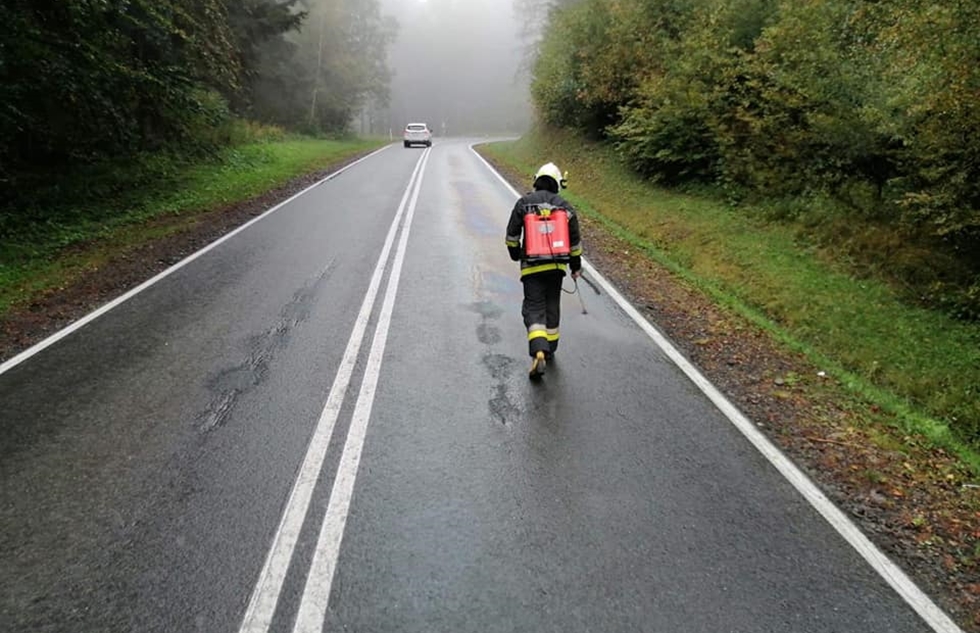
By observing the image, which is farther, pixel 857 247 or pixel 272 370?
pixel 857 247

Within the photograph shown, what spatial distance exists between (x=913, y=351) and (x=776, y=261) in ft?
10.1

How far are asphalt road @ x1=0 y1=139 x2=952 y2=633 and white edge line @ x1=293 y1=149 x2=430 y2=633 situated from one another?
0.01m

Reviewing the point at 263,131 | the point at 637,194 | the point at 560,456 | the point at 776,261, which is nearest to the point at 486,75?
the point at 263,131

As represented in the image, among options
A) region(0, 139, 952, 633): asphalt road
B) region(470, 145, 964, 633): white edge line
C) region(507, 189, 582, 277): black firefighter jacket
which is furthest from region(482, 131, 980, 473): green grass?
region(507, 189, 582, 277): black firefighter jacket

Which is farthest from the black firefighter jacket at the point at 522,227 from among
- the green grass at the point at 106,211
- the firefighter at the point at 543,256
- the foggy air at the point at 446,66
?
the foggy air at the point at 446,66

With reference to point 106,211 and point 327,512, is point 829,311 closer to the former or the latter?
point 327,512

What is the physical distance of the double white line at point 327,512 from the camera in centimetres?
300

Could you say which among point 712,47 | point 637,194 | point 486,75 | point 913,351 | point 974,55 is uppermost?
point 486,75

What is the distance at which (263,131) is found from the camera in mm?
28328

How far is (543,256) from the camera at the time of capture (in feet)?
18.7

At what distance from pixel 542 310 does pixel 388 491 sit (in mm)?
2525

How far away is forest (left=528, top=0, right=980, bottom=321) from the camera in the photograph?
8312mm

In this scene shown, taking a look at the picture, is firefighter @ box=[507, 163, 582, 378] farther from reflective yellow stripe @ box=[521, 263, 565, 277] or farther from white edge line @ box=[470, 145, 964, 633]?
white edge line @ box=[470, 145, 964, 633]

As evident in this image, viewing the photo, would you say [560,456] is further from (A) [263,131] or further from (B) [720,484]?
(A) [263,131]
